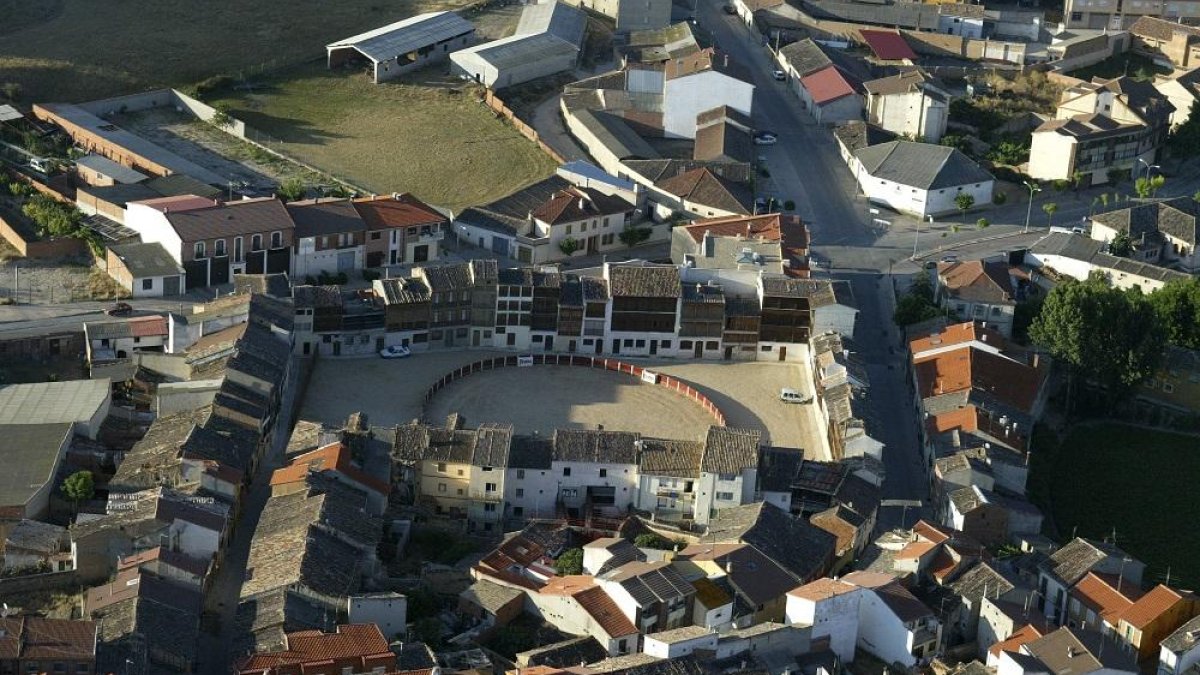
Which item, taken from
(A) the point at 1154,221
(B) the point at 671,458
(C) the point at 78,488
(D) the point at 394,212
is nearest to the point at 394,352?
(D) the point at 394,212

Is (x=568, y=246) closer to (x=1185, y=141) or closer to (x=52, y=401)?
(x=52, y=401)

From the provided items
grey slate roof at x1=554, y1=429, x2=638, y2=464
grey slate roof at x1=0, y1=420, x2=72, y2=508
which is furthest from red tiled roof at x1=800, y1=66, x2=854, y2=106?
grey slate roof at x1=0, y1=420, x2=72, y2=508

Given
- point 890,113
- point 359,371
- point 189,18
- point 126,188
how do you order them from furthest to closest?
point 189,18, point 890,113, point 126,188, point 359,371

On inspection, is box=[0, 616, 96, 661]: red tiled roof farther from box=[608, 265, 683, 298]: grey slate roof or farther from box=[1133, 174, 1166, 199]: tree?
box=[1133, 174, 1166, 199]: tree

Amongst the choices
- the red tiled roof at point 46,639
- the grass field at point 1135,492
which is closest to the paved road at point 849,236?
the grass field at point 1135,492

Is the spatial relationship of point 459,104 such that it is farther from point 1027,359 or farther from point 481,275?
point 1027,359

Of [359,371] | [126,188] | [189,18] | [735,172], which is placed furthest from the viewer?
[189,18]

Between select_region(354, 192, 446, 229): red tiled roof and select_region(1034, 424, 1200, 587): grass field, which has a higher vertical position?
Result: select_region(354, 192, 446, 229): red tiled roof

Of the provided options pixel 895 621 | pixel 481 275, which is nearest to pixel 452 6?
Result: pixel 481 275
